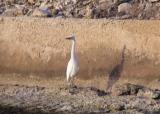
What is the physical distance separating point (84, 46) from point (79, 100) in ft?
5.09

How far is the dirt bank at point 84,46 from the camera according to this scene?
47.0 feet

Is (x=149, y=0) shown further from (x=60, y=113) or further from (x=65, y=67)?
(x=60, y=113)

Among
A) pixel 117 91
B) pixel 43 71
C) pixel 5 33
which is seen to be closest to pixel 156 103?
pixel 117 91

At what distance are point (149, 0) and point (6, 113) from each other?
197 inches

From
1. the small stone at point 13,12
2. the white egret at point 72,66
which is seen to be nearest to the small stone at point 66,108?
the white egret at point 72,66

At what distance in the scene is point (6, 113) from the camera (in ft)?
42.4

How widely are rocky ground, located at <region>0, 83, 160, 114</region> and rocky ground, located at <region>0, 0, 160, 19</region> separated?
219 centimetres

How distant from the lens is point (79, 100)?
13625 mm

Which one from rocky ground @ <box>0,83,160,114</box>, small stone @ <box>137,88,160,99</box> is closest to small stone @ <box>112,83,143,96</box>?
rocky ground @ <box>0,83,160,114</box>

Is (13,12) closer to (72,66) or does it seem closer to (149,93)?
(72,66)

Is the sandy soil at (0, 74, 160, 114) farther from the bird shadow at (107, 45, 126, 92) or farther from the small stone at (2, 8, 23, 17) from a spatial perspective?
the small stone at (2, 8, 23, 17)

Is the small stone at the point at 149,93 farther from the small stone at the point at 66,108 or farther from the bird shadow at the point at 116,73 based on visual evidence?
the small stone at the point at 66,108

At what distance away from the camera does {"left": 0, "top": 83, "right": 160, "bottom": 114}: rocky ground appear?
12992 millimetres

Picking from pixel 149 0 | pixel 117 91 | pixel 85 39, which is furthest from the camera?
pixel 149 0
